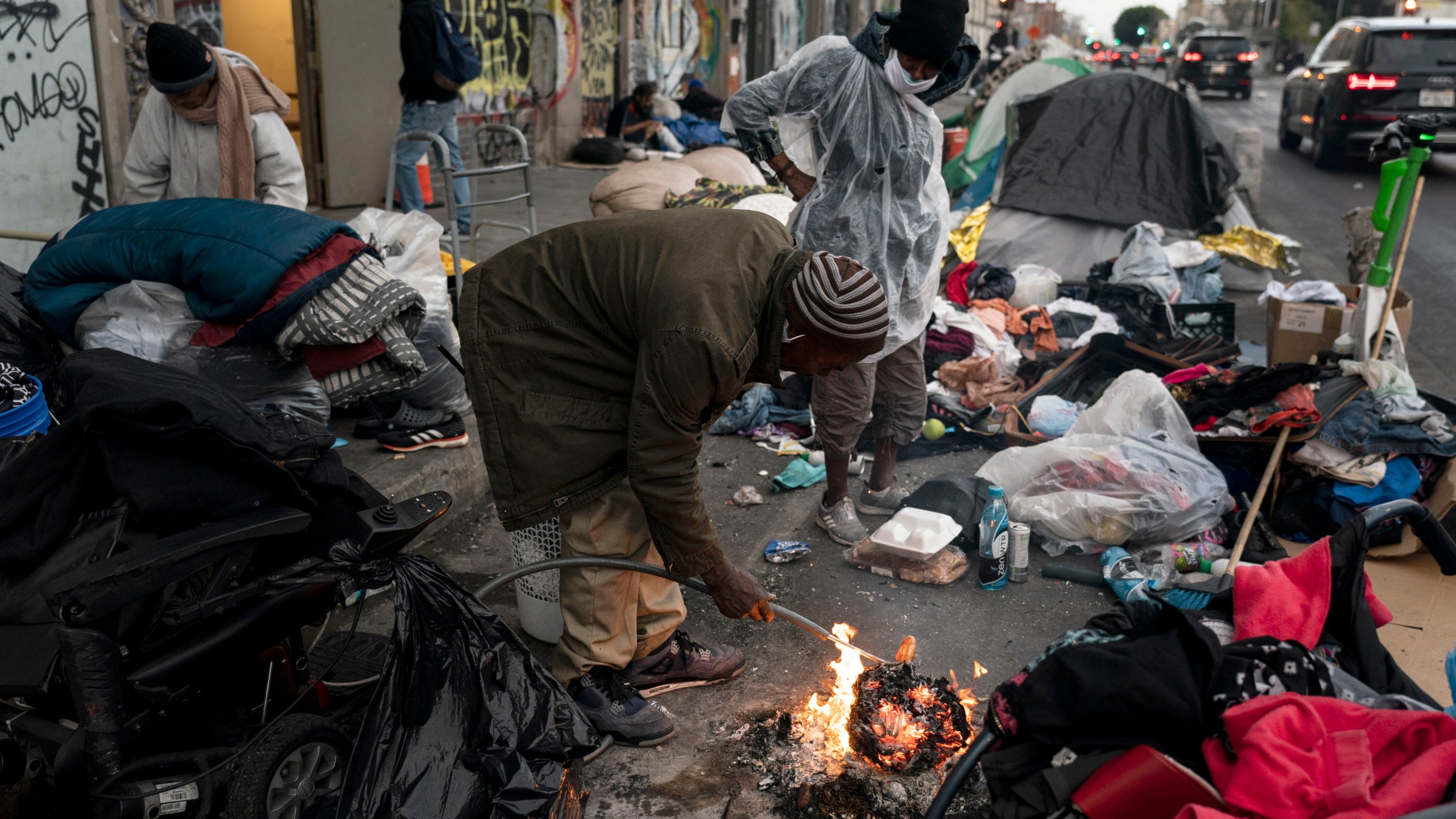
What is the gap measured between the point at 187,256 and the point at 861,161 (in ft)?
7.50

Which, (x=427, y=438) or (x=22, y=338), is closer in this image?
(x=22, y=338)

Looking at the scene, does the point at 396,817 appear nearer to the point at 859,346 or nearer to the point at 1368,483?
the point at 859,346

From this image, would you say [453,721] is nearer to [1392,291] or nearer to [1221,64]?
[1392,291]

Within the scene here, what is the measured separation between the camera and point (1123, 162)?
792cm

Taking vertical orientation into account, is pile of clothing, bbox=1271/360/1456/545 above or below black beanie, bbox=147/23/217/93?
below

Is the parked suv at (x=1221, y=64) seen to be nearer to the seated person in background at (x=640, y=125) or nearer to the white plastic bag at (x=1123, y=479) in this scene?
the seated person in background at (x=640, y=125)

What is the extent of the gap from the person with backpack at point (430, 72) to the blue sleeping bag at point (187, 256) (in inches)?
128

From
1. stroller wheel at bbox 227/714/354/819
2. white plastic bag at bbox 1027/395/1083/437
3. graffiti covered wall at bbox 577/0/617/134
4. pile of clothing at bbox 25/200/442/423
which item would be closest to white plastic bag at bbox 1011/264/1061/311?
white plastic bag at bbox 1027/395/1083/437

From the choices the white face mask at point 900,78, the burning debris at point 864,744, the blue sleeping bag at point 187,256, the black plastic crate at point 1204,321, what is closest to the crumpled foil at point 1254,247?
the black plastic crate at point 1204,321

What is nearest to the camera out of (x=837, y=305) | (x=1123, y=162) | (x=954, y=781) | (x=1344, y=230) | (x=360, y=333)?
(x=954, y=781)

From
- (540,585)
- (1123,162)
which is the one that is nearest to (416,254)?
(540,585)

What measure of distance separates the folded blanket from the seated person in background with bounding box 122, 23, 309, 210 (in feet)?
2.64

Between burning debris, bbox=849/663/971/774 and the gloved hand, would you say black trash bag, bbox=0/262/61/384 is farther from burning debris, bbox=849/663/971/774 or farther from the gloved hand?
burning debris, bbox=849/663/971/774

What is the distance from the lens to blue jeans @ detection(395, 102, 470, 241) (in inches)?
248
